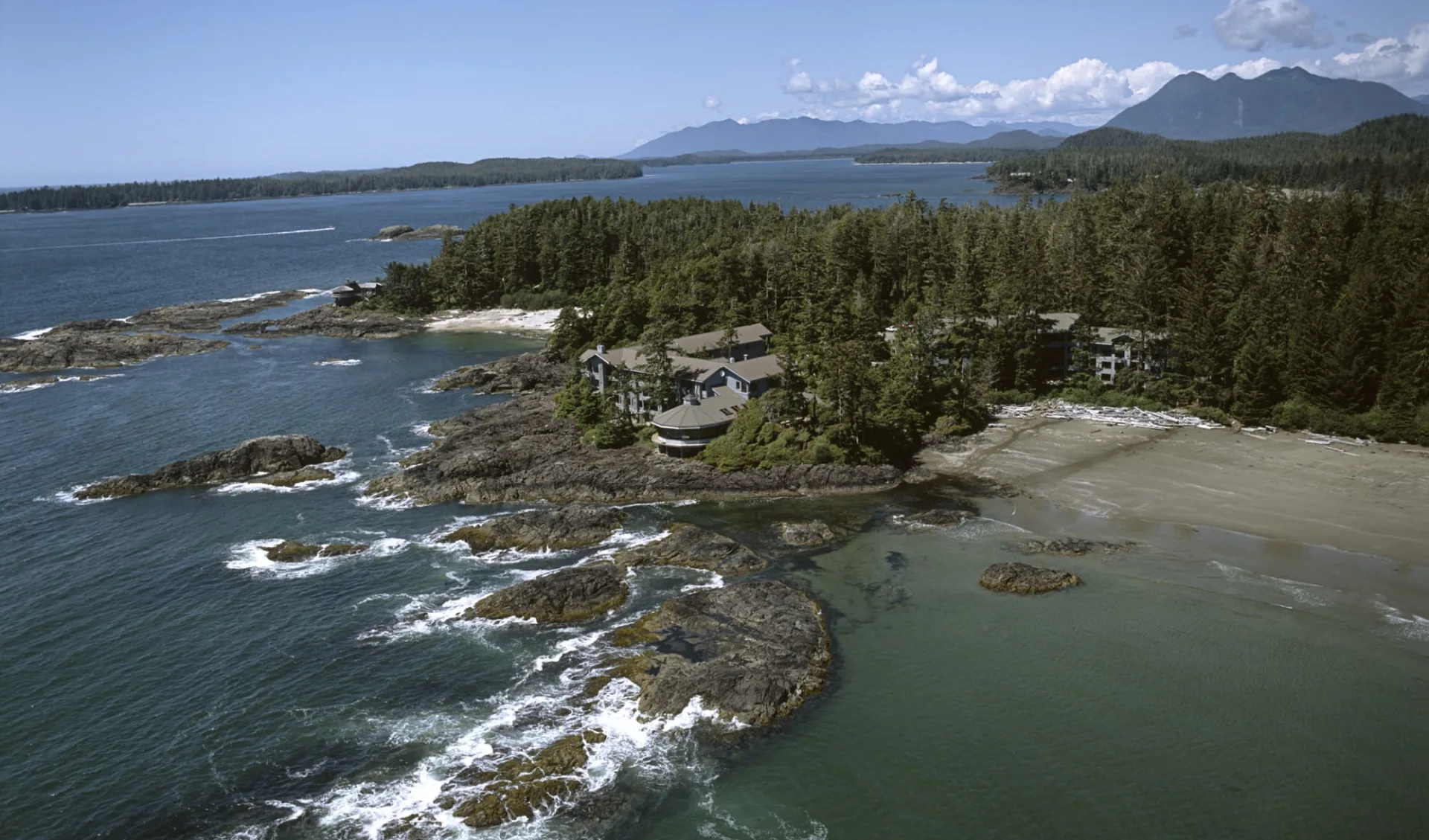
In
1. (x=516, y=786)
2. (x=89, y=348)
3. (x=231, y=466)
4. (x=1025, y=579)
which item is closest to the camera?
(x=516, y=786)

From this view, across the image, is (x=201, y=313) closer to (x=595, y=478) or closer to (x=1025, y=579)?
(x=595, y=478)

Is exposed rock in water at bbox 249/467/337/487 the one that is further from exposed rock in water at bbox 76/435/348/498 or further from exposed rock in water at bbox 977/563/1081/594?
exposed rock in water at bbox 977/563/1081/594

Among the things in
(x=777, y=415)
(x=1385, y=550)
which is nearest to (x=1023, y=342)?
(x=777, y=415)

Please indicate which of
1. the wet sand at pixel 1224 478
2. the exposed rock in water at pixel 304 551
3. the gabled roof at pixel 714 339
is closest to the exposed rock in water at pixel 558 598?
the exposed rock in water at pixel 304 551

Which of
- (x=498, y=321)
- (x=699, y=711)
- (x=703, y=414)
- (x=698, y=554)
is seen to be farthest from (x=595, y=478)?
(x=498, y=321)

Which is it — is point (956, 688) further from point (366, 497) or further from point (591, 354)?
point (591, 354)

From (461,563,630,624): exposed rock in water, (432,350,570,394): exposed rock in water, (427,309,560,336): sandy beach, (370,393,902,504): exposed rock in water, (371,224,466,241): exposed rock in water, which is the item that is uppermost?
(371,224,466,241): exposed rock in water

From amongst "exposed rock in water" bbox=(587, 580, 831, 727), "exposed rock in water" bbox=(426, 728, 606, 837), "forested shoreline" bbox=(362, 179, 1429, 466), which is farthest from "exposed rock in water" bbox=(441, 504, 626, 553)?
"exposed rock in water" bbox=(426, 728, 606, 837)

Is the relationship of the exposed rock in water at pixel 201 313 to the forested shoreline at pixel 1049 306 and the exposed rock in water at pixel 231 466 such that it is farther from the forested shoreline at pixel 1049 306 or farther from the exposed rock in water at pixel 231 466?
the exposed rock in water at pixel 231 466

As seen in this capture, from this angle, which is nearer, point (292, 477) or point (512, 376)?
point (292, 477)
